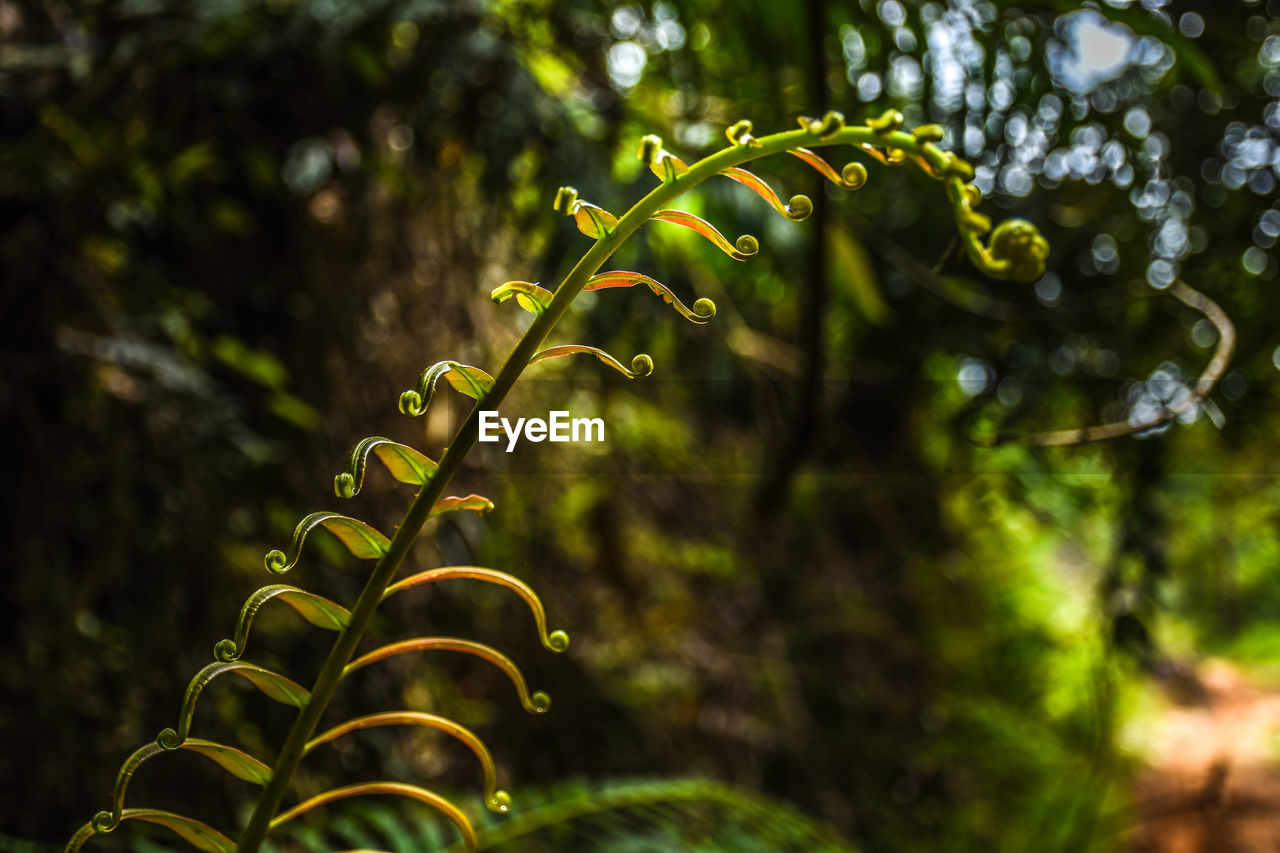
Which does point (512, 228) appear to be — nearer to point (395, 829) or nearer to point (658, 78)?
point (658, 78)

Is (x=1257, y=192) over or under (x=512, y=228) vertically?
over

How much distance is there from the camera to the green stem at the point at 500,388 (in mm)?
221

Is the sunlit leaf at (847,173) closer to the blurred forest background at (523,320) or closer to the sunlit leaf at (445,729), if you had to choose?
the sunlit leaf at (445,729)

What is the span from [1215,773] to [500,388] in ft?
6.74

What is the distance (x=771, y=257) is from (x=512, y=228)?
12.7 inches

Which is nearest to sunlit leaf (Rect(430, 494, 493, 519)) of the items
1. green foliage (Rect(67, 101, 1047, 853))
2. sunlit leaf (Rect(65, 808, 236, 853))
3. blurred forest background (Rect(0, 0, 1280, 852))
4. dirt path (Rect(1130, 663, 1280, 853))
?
green foliage (Rect(67, 101, 1047, 853))

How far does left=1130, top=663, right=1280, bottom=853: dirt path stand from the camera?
224cm

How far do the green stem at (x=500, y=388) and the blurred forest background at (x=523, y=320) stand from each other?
0.31 metres

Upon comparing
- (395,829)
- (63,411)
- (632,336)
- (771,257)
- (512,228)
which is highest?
(771,257)

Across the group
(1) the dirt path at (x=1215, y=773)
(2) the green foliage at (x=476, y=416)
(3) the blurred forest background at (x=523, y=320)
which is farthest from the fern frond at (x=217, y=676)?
(1) the dirt path at (x=1215, y=773)

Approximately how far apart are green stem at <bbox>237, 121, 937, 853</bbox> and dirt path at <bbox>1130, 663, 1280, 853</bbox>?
6.42 feet

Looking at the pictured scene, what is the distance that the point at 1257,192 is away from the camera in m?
0.94

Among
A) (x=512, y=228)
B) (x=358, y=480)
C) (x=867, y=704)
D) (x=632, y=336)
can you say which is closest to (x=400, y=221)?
(x=512, y=228)

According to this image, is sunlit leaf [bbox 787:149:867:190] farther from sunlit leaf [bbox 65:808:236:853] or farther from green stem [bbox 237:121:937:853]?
sunlit leaf [bbox 65:808:236:853]
